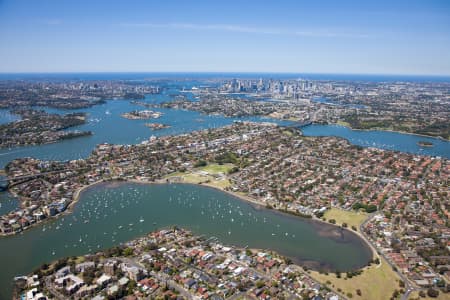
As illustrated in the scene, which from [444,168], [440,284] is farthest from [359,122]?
[440,284]

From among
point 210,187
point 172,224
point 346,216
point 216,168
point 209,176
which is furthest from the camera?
point 216,168

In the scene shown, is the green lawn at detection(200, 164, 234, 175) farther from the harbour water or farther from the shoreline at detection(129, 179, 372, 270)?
the harbour water

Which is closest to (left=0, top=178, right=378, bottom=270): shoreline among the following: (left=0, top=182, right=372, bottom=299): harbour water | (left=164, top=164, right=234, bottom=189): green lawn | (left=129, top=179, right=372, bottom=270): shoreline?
(left=129, top=179, right=372, bottom=270): shoreline

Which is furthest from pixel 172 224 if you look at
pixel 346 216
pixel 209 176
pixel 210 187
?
pixel 346 216

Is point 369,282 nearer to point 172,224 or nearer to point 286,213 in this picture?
point 286,213

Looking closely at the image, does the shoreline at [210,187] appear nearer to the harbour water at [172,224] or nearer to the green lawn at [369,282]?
the harbour water at [172,224]

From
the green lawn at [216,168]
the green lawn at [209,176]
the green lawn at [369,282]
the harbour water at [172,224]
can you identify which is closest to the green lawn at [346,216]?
the harbour water at [172,224]

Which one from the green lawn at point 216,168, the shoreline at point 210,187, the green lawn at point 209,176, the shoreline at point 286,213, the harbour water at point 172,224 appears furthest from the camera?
the green lawn at point 216,168

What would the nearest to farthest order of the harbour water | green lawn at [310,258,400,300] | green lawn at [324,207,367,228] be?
green lawn at [310,258,400,300]
the harbour water
green lawn at [324,207,367,228]

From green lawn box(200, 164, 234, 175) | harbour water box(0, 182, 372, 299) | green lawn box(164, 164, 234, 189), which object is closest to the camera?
harbour water box(0, 182, 372, 299)
